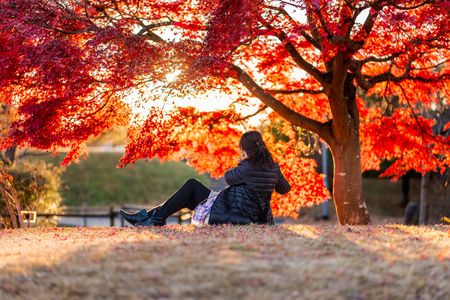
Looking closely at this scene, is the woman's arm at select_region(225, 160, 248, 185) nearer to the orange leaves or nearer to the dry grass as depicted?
the dry grass

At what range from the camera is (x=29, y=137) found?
9719 millimetres

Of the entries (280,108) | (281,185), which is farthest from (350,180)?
(281,185)

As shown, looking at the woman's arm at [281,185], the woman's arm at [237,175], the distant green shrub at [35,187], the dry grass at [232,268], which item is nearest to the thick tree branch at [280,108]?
the woman's arm at [281,185]

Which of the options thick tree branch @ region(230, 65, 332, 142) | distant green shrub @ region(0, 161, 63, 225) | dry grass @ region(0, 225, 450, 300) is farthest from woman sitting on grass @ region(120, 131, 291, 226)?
distant green shrub @ region(0, 161, 63, 225)

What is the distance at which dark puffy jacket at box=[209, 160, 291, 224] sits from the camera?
8.05m

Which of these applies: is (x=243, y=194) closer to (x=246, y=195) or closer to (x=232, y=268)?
(x=246, y=195)

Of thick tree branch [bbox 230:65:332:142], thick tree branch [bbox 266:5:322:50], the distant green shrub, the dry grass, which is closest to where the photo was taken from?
the dry grass

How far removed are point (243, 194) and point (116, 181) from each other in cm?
2886

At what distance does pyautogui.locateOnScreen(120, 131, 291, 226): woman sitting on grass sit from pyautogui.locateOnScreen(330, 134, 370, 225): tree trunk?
108 inches

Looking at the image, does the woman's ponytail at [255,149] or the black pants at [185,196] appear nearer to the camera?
the woman's ponytail at [255,149]

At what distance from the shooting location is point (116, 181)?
3638 centimetres

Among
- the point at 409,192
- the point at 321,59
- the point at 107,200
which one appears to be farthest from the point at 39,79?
the point at 107,200

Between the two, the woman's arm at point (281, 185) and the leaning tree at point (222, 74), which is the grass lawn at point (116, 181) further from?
the woman's arm at point (281, 185)

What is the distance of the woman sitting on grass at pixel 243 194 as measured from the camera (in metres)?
8.05
